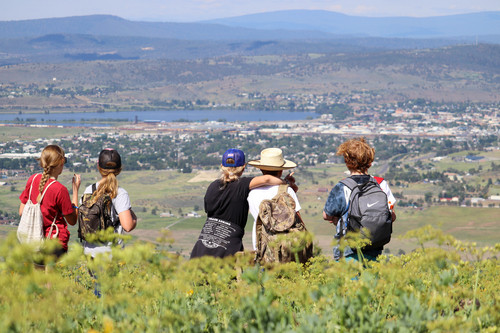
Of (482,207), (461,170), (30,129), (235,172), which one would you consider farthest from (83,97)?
(235,172)

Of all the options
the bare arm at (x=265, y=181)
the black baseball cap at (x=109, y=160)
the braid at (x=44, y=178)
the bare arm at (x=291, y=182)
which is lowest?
the bare arm at (x=291, y=182)

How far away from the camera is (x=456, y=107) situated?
564 feet

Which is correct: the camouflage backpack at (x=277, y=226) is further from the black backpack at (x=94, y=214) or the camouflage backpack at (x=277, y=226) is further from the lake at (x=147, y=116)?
the lake at (x=147, y=116)

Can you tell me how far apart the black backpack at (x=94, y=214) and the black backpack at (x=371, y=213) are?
6.55 feet

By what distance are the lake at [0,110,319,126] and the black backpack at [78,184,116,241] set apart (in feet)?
435

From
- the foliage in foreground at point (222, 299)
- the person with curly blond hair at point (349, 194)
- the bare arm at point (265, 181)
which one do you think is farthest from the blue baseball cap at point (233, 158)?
the foliage in foreground at point (222, 299)

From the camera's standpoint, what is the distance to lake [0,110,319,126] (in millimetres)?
138625

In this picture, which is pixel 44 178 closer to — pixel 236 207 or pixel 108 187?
pixel 108 187

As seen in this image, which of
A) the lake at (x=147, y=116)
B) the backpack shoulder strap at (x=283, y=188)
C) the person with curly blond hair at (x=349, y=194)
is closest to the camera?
the person with curly blond hair at (x=349, y=194)

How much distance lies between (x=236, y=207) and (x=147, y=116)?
517ft

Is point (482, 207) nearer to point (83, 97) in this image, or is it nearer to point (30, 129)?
point (30, 129)

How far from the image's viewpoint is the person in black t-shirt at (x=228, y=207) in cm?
546

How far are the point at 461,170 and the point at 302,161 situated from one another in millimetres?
22020

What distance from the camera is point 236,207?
5.48 m
